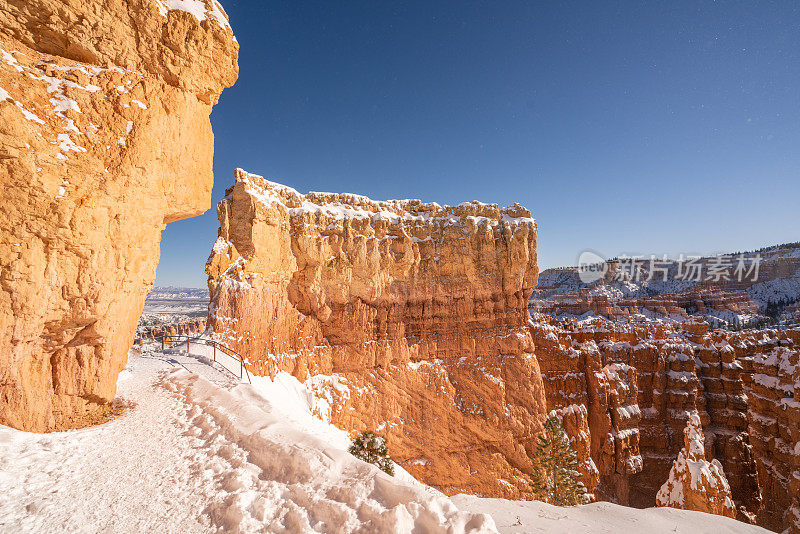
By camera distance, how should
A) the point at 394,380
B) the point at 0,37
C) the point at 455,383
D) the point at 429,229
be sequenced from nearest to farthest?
the point at 0,37
the point at 394,380
the point at 455,383
the point at 429,229

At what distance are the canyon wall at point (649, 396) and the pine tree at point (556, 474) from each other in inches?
302

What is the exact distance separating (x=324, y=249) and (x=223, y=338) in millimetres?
8760

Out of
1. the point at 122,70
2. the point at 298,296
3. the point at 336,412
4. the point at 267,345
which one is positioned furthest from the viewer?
the point at 298,296

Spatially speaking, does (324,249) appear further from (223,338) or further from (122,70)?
(122,70)

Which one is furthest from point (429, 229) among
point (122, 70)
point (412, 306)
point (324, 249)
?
point (122, 70)

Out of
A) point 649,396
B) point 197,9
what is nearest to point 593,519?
point 197,9

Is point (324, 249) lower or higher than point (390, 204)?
lower

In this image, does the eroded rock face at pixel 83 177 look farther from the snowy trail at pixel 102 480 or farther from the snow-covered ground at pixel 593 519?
the snow-covered ground at pixel 593 519

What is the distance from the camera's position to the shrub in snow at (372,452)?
10.5 meters

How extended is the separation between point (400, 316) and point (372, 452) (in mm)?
15663

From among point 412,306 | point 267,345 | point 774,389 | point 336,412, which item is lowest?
point 336,412

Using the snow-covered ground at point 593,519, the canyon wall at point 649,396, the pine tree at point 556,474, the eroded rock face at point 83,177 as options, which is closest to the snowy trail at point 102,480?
the eroded rock face at point 83,177

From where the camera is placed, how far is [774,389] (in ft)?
68.7

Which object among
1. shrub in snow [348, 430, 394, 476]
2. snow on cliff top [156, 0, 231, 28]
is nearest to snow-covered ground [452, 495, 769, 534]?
shrub in snow [348, 430, 394, 476]
